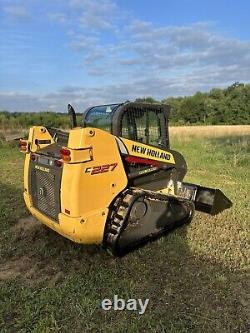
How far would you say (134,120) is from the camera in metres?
4.82

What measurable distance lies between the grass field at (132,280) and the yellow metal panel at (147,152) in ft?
3.72

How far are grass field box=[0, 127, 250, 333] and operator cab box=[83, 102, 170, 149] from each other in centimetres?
149

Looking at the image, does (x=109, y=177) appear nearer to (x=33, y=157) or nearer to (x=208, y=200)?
(x=33, y=157)

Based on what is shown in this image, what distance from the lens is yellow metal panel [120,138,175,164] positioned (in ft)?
15.0

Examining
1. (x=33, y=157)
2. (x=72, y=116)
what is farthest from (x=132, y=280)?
(x=72, y=116)

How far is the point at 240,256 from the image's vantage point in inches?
183

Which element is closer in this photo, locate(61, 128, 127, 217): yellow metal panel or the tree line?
locate(61, 128, 127, 217): yellow metal panel

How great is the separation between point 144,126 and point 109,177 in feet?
3.79

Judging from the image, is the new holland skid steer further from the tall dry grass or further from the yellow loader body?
the tall dry grass

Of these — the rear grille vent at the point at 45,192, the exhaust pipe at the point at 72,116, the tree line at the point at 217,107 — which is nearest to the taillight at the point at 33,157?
the rear grille vent at the point at 45,192

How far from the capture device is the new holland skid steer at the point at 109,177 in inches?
155

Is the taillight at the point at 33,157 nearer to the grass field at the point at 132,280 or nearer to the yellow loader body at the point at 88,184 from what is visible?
the yellow loader body at the point at 88,184

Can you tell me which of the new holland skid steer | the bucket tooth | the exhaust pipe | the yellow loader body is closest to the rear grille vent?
the new holland skid steer

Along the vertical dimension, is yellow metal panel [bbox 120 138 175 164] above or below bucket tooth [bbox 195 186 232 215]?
Answer: above
